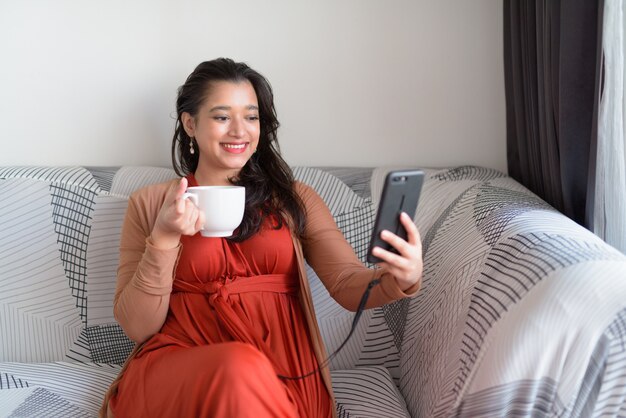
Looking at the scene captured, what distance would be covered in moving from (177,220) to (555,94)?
1002 mm

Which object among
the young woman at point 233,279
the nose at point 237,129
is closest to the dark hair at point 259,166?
the young woman at point 233,279

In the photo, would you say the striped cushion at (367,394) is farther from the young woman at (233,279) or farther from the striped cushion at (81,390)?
the young woman at (233,279)

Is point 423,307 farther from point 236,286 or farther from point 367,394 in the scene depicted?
point 236,286

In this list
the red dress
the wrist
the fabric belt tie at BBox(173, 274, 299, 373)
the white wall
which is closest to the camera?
the red dress

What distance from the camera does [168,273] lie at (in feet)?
4.52

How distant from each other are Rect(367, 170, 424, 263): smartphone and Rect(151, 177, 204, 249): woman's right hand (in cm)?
36

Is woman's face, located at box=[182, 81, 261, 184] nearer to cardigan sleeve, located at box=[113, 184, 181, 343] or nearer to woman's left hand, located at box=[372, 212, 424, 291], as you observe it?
cardigan sleeve, located at box=[113, 184, 181, 343]

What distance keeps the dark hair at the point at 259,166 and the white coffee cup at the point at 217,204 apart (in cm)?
22

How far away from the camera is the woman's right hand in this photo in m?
1.24

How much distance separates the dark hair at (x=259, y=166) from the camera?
5.23ft

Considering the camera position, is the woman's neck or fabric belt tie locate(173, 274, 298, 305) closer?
fabric belt tie locate(173, 274, 298, 305)

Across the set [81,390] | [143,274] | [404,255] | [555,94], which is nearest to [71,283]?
[81,390]

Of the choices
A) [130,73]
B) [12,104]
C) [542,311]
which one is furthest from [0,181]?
[542,311]

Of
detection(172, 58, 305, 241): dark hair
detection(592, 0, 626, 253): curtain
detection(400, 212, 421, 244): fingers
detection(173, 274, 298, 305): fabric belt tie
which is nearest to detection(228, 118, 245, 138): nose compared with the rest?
detection(172, 58, 305, 241): dark hair
